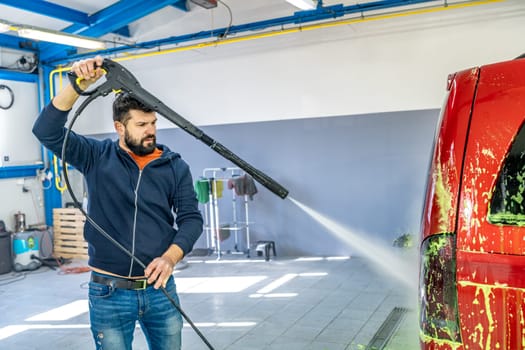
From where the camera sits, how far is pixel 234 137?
7648mm

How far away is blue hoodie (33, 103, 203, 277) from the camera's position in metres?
2.11

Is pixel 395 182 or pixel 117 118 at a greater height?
pixel 117 118

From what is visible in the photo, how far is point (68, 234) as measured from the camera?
8.16 metres

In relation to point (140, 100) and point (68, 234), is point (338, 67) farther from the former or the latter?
point (140, 100)

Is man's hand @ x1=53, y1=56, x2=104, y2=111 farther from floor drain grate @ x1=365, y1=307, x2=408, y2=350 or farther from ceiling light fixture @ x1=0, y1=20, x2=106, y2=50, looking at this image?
ceiling light fixture @ x1=0, y1=20, x2=106, y2=50

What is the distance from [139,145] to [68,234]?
664 cm

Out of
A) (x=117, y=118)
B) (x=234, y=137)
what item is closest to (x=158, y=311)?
(x=117, y=118)

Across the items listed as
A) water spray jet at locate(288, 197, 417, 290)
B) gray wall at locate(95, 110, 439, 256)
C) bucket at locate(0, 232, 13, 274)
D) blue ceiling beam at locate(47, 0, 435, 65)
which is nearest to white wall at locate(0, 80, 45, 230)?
bucket at locate(0, 232, 13, 274)

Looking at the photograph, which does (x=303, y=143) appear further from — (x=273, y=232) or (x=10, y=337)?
(x=10, y=337)

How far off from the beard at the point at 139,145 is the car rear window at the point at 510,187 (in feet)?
4.77

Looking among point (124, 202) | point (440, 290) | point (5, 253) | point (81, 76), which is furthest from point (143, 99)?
point (5, 253)

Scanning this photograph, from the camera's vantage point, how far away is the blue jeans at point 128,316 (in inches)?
81.4

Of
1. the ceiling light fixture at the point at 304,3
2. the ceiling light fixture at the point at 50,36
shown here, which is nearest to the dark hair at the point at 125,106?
the ceiling light fixture at the point at 304,3

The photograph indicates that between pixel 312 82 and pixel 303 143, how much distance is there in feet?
2.91
